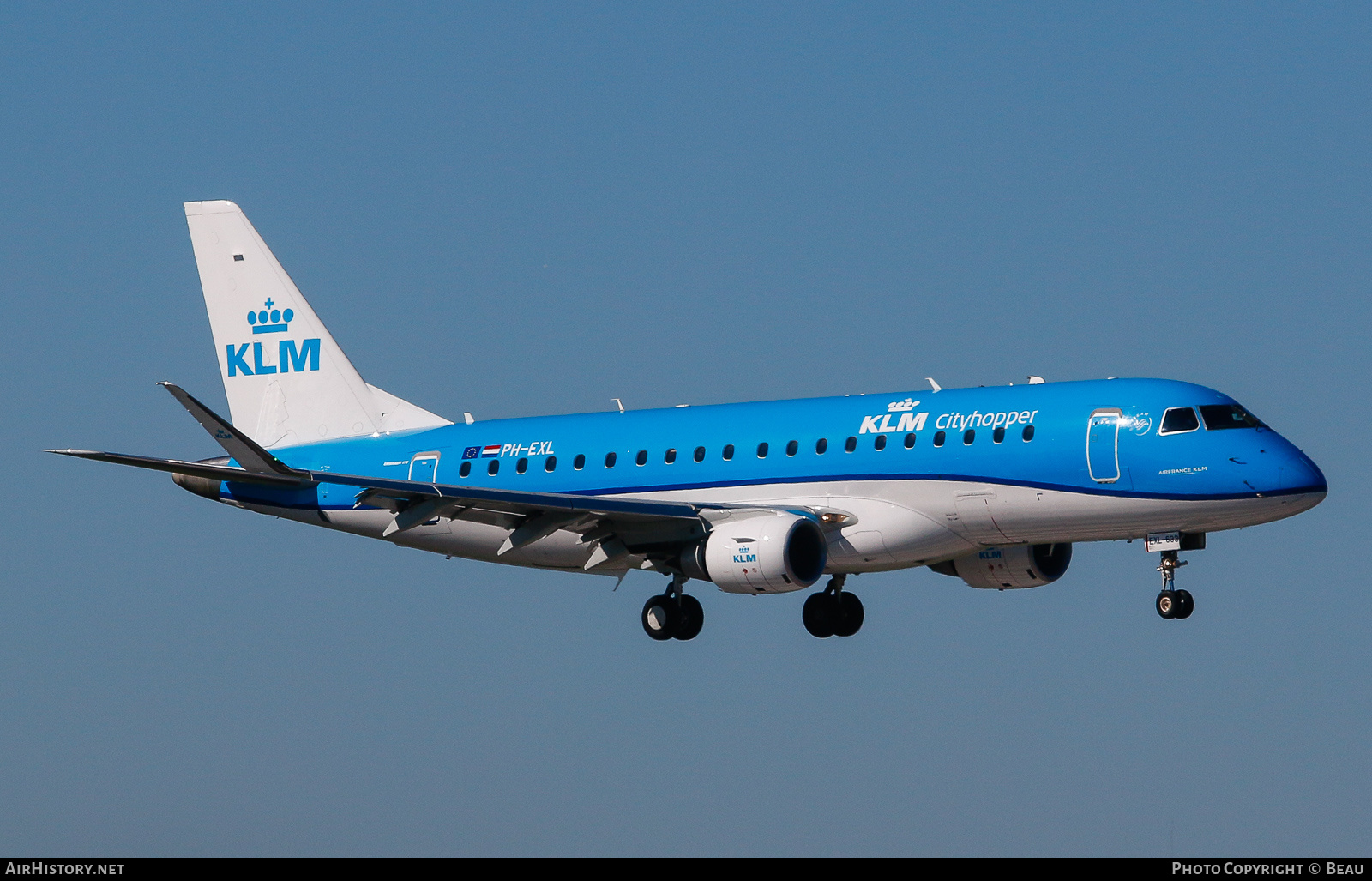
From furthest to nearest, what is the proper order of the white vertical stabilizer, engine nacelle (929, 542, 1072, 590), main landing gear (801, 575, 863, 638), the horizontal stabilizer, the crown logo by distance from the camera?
the crown logo
the white vertical stabilizer
main landing gear (801, 575, 863, 638)
engine nacelle (929, 542, 1072, 590)
the horizontal stabilizer

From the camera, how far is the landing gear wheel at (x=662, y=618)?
45.8m

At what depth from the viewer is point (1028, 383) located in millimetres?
42156

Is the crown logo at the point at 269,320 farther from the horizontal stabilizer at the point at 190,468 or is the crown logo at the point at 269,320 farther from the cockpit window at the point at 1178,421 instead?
the cockpit window at the point at 1178,421

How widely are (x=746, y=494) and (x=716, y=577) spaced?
276 cm

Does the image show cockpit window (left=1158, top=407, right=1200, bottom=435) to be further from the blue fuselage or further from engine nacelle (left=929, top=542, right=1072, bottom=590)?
engine nacelle (left=929, top=542, right=1072, bottom=590)

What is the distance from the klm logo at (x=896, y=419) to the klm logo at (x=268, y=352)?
1739 centimetres

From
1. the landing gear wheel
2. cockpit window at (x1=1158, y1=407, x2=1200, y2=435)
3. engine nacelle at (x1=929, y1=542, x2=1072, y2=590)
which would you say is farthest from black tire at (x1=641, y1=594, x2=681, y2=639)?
cockpit window at (x1=1158, y1=407, x2=1200, y2=435)

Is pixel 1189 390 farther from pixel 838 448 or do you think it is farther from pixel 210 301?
pixel 210 301

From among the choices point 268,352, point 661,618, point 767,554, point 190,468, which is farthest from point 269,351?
point 767,554

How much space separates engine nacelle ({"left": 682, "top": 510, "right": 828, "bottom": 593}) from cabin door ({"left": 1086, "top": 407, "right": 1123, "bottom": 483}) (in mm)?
6130

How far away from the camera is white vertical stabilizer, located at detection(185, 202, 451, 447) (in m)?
52.3

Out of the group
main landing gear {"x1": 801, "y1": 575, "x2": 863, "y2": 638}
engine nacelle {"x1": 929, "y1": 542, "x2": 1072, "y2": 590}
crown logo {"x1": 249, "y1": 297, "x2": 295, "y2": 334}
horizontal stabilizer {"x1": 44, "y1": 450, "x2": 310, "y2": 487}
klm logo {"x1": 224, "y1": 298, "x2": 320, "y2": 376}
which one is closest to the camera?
horizontal stabilizer {"x1": 44, "y1": 450, "x2": 310, "y2": 487}

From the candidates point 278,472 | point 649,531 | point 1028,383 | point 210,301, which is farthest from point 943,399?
point 210,301

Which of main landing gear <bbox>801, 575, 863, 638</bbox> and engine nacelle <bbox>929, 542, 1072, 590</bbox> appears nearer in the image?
engine nacelle <bbox>929, 542, 1072, 590</bbox>
